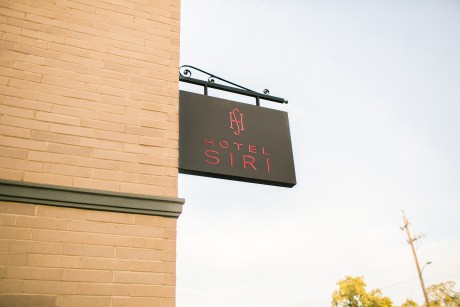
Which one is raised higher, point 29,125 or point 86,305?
point 29,125

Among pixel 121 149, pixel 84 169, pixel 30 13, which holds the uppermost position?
pixel 30 13

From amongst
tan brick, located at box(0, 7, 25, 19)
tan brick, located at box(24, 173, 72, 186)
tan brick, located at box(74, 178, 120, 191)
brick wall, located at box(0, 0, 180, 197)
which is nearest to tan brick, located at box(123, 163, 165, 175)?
brick wall, located at box(0, 0, 180, 197)

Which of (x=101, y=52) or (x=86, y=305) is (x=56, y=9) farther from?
(x=86, y=305)

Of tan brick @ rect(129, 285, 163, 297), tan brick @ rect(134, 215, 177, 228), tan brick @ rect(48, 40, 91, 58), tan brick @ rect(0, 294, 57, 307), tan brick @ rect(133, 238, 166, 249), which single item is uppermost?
tan brick @ rect(48, 40, 91, 58)

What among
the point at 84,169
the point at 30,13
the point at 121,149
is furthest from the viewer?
the point at 30,13

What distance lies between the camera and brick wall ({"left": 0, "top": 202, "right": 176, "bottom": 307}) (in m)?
1.89

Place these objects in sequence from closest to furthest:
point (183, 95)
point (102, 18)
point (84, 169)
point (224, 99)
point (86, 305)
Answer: point (86, 305) → point (84, 169) → point (102, 18) → point (183, 95) → point (224, 99)

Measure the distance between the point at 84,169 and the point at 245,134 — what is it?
1616mm

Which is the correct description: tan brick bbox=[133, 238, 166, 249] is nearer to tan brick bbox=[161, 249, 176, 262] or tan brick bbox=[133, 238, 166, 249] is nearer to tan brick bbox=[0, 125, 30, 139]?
tan brick bbox=[161, 249, 176, 262]

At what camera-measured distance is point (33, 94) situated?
7.95ft

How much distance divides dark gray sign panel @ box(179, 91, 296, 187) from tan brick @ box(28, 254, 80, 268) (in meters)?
1.14

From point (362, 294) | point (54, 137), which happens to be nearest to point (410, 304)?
point (362, 294)

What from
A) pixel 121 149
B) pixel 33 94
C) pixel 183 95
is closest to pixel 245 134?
pixel 183 95

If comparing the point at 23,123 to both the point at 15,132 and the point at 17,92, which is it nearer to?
the point at 15,132
